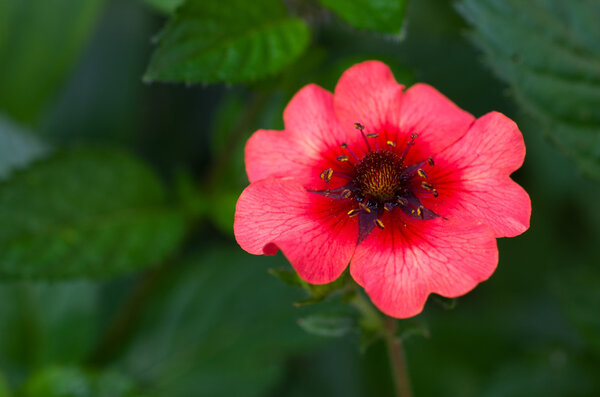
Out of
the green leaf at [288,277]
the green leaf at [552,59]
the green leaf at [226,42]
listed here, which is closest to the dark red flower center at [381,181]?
the green leaf at [288,277]

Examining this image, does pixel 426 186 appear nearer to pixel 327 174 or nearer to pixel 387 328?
pixel 327 174

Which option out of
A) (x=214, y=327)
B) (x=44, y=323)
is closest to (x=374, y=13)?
(x=214, y=327)

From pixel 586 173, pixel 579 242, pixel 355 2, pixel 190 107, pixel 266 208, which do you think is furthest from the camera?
pixel 190 107

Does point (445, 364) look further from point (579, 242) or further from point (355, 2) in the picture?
point (355, 2)

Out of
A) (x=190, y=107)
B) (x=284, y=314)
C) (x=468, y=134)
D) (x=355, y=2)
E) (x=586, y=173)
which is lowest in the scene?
(x=284, y=314)

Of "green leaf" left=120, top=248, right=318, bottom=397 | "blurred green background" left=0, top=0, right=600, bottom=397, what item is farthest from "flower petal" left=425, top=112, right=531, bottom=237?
"green leaf" left=120, top=248, right=318, bottom=397

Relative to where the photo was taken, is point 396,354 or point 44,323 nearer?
point 396,354

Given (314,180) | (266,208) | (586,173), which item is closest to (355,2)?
(314,180)

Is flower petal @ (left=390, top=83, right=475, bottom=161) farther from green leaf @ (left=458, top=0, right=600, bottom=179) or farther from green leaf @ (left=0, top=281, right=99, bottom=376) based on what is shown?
green leaf @ (left=0, top=281, right=99, bottom=376)
